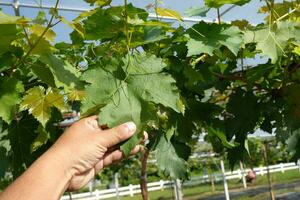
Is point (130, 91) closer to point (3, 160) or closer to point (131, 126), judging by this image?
point (131, 126)

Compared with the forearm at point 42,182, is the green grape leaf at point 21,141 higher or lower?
higher

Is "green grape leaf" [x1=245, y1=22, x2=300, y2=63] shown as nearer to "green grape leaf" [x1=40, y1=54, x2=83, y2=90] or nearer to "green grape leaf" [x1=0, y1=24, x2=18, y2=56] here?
"green grape leaf" [x1=40, y1=54, x2=83, y2=90]

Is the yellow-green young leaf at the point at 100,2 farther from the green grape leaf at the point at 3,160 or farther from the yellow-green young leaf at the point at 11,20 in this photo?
the green grape leaf at the point at 3,160

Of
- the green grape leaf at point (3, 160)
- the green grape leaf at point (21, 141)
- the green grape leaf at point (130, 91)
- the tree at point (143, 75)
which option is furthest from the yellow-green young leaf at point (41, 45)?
the green grape leaf at point (3, 160)

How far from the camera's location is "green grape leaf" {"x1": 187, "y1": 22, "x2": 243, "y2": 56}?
48.9 inches

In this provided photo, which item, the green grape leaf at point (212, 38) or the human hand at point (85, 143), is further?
the green grape leaf at point (212, 38)

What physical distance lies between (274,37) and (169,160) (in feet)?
1.76

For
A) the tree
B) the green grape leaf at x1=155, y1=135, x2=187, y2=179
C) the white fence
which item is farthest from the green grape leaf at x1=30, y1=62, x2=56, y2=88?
the white fence

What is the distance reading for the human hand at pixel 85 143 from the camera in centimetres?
108

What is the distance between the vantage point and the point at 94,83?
1.14 metres

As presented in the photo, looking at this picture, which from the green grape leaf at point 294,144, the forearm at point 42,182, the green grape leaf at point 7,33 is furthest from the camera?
the green grape leaf at point 294,144

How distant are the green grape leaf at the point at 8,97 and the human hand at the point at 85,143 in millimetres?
209

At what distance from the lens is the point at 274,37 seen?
1.40m

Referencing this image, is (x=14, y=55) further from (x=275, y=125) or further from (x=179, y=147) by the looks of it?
(x=275, y=125)
